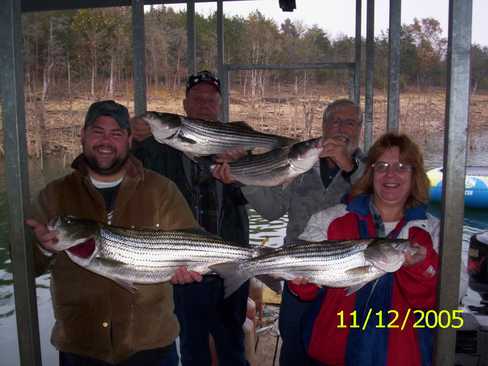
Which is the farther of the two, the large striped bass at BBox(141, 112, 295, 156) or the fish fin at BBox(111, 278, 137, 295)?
the large striped bass at BBox(141, 112, 295, 156)

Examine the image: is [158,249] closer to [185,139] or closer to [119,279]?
[119,279]

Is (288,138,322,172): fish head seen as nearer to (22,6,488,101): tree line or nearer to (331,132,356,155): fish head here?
(331,132,356,155): fish head

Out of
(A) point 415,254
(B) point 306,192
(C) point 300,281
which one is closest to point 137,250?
(C) point 300,281

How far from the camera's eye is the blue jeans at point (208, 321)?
3.79 meters

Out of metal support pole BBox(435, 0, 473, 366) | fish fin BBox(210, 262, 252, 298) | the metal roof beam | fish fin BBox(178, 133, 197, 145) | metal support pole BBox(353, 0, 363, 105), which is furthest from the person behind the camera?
the metal roof beam

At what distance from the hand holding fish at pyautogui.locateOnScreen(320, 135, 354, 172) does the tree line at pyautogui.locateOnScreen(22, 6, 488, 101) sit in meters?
5.99

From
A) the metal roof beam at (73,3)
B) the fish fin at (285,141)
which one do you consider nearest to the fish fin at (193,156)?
the fish fin at (285,141)

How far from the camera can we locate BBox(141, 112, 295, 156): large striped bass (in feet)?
11.1

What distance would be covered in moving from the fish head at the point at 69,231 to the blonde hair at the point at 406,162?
158cm

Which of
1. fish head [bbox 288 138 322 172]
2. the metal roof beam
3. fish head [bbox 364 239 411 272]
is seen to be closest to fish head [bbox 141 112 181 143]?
fish head [bbox 288 138 322 172]

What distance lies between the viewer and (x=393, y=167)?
2.85m

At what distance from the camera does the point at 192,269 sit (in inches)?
111

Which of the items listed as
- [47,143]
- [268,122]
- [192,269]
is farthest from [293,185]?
[47,143]

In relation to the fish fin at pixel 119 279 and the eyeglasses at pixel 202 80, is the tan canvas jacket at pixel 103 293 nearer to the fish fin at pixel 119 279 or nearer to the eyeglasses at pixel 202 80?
the fish fin at pixel 119 279
